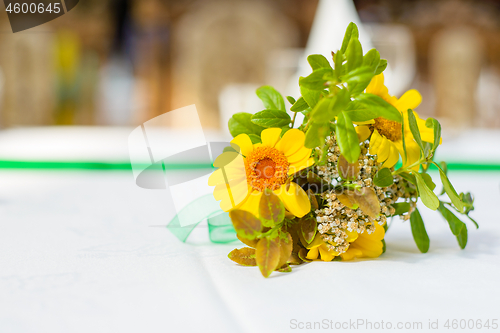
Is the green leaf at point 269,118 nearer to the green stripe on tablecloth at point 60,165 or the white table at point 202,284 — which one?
the white table at point 202,284

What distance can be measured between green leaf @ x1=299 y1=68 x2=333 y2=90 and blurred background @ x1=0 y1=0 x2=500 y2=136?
3.16m

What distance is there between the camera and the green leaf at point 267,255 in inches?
11.4

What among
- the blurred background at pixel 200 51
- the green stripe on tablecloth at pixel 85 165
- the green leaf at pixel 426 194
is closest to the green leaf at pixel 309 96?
the green leaf at pixel 426 194

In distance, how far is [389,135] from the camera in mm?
356

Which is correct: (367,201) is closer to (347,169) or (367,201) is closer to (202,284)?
(347,169)

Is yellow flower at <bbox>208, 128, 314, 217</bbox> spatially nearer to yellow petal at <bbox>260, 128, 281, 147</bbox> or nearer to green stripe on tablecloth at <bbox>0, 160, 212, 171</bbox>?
yellow petal at <bbox>260, 128, 281, 147</bbox>

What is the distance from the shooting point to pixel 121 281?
30 cm

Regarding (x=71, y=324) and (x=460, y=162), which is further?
(x=460, y=162)

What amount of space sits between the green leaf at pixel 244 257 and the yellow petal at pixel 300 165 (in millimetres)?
74

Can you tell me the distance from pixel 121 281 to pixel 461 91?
3.98m

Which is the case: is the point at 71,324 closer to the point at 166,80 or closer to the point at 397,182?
the point at 397,182

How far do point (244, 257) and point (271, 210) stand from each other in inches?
2.4

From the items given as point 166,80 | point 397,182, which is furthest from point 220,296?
point 166,80

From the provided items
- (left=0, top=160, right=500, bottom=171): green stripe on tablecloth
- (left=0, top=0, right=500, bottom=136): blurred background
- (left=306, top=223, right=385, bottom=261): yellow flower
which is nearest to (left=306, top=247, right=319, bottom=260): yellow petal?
(left=306, top=223, right=385, bottom=261): yellow flower
